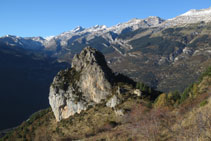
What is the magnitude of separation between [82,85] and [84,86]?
4.20ft

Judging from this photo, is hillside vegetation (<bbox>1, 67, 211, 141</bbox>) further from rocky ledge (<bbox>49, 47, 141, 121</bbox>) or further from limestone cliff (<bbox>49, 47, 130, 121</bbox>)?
limestone cliff (<bbox>49, 47, 130, 121</bbox>)

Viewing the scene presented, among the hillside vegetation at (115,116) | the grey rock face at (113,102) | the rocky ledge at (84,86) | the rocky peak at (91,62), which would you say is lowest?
the hillside vegetation at (115,116)

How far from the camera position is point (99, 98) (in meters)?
82.3

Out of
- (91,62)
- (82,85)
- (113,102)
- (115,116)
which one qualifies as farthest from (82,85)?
(115,116)

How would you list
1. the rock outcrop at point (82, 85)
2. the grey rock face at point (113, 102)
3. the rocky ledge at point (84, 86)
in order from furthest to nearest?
the rock outcrop at point (82, 85)
the rocky ledge at point (84, 86)
the grey rock face at point (113, 102)

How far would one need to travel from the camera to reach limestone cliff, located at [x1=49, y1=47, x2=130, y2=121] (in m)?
83.4

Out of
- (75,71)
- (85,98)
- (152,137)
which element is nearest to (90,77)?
(85,98)

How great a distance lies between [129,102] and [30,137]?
42376 millimetres

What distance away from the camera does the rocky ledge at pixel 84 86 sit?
82438 millimetres

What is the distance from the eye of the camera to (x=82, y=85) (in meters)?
90.2

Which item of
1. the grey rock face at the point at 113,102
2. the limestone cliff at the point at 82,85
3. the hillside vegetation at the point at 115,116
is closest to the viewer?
the hillside vegetation at the point at 115,116

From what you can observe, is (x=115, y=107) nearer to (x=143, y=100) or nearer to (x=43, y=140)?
(x=143, y=100)

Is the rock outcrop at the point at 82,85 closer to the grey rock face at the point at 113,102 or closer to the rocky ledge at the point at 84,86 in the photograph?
the rocky ledge at the point at 84,86

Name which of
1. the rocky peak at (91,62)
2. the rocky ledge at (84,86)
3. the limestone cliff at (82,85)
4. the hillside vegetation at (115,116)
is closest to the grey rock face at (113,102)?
the rocky ledge at (84,86)
